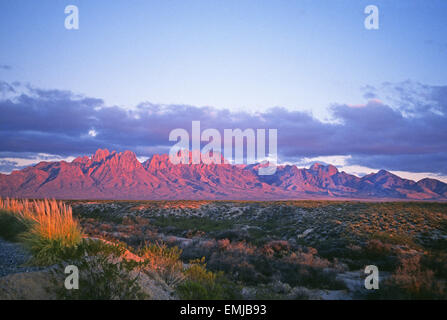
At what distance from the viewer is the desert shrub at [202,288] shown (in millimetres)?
6316

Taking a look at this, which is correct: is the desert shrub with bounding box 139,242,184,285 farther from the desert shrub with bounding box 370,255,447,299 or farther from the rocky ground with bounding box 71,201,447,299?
the desert shrub with bounding box 370,255,447,299

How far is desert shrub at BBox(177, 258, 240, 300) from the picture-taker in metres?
6.32

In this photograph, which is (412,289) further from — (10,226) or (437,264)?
(10,226)

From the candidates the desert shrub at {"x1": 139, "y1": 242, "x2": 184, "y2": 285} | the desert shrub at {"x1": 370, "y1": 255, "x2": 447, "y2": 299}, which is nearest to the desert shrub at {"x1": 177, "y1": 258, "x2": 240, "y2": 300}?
the desert shrub at {"x1": 139, "y1": 242, "x2": 184, "y2": 285}

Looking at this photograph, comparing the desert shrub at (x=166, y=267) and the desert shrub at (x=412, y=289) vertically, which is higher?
the desert shrub at (x=166, y=267)

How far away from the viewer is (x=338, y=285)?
9102mm

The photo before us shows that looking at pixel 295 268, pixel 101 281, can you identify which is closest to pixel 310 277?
pixel 295 268

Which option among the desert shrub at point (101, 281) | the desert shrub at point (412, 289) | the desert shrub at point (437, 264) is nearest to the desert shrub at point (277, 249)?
the desert shrub at point (437, 264)

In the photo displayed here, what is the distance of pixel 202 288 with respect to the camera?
21.0ft

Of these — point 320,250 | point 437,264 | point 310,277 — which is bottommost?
point 320,250

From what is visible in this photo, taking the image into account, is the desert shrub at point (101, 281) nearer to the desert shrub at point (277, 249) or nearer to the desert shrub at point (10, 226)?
the desert shrub at point (10, 226)
